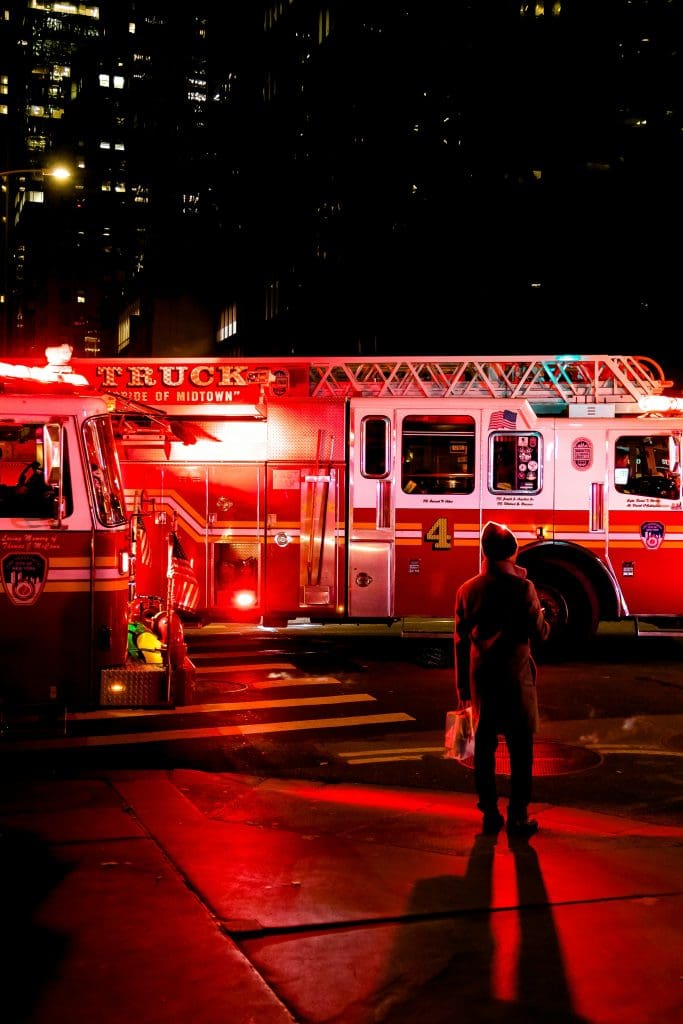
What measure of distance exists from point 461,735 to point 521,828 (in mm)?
658

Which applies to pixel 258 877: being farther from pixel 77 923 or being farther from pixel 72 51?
pixel 72 51

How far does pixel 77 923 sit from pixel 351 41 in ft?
167

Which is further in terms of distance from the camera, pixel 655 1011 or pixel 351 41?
pixel 351 41

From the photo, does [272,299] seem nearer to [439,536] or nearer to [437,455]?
[437,455]

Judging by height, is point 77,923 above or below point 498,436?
below

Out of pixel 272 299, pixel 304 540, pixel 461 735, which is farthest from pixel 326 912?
pixel 272 299

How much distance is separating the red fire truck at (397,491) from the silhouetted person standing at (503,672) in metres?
6.04

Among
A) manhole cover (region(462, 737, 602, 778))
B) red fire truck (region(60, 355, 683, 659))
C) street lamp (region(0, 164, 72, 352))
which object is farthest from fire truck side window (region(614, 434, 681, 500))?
street lamp (region(0, 164, 72, 352))

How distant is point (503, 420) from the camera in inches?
502

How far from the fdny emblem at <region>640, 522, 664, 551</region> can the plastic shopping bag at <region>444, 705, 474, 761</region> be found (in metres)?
6.53

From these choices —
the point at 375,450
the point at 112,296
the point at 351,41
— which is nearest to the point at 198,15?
the point at 112,296

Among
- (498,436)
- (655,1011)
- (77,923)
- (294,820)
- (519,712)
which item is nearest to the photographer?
(655,1011)

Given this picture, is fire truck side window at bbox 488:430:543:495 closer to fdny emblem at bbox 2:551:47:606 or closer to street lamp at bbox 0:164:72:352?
fdny emblem at bbox 2:551:47:606

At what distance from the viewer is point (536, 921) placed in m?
5.16
